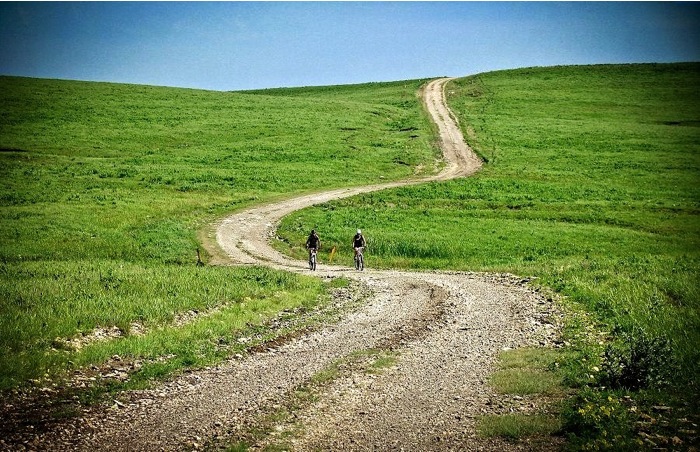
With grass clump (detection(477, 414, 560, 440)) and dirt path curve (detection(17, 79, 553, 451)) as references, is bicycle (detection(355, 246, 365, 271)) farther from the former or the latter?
grass clump (detection(477, 414, 560, 440))

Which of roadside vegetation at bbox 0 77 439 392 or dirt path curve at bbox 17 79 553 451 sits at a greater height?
roadside vegetation at bbox 0 77 439 392

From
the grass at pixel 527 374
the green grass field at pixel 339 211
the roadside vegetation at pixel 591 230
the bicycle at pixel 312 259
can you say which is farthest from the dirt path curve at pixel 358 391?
the bicycle at pixel 312 259

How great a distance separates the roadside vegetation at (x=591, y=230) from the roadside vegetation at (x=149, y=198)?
371 inches

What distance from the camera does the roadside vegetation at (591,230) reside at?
10.5m

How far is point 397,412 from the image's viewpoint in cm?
1025

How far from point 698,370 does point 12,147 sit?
6885cm

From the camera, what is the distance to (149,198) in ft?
145

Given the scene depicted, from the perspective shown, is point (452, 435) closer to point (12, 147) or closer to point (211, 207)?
point (211, 207)

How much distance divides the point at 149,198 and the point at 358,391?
3835 cm

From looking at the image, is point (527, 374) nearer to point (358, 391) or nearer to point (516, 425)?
point (516, 425)

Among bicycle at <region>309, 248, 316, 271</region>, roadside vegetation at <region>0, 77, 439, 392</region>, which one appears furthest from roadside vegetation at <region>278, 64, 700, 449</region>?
roadside vegetation at <region>0, 77, 439, 392</region>

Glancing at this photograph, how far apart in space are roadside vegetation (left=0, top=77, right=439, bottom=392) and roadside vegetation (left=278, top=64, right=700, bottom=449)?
30.9ft

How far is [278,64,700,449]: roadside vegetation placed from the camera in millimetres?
10469

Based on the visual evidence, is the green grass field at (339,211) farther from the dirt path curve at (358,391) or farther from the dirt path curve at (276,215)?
the dirt path curve at (276,215)
